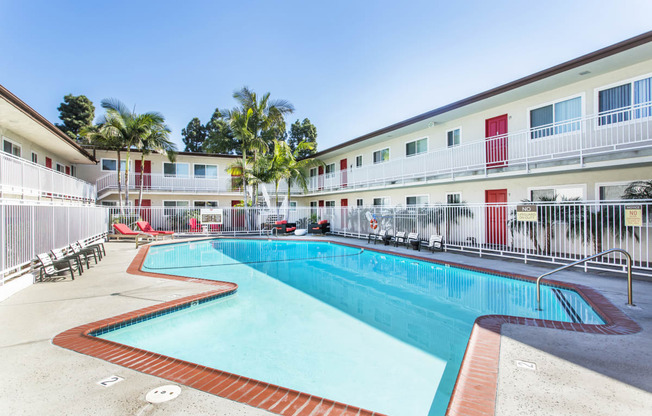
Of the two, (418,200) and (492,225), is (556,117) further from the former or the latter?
(418,200)

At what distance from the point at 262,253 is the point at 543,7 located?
14.6m

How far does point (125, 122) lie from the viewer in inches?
755

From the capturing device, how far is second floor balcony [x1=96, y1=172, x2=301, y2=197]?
2238cm

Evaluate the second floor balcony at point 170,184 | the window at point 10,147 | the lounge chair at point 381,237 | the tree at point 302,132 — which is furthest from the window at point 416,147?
the tree at point 302,132

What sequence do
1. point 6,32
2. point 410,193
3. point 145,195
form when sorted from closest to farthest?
point 6,32
point 410,193
point 145,195

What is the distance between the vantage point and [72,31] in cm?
1461

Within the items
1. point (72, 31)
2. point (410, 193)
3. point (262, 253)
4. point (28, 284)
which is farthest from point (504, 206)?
point (72, 31)

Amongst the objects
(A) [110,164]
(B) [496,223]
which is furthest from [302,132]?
(B) [496,223]

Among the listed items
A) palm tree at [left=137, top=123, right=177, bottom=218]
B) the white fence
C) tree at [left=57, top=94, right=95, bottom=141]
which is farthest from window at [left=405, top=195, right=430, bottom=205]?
tree at [left=57, top=94, right=95, bottom=141]

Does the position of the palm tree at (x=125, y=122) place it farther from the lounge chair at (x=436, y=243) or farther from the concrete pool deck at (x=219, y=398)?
the lounge chair at (x=436, y=243)

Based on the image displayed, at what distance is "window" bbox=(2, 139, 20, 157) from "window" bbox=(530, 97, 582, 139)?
70.5ft

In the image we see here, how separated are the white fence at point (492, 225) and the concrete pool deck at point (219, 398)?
4.19 meters

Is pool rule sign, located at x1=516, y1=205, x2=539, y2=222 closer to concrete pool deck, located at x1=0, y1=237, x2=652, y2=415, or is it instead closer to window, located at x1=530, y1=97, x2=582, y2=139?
window, located at x1=530, y1=97, x2=582, y2=139

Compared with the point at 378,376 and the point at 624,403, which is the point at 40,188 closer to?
the point at 378,376
